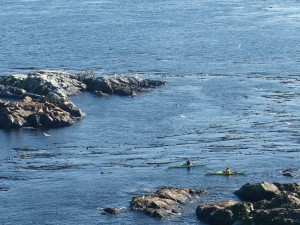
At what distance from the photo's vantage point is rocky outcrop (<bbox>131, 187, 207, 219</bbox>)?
363 ft

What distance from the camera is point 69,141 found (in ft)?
484

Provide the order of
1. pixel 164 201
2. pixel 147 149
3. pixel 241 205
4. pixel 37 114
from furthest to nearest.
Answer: pixel 37 114 < pixel 147 149 < pixel 164 201 < pixel 241 205

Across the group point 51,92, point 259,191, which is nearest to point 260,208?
point 259,191

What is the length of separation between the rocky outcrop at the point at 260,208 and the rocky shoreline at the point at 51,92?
53.5m

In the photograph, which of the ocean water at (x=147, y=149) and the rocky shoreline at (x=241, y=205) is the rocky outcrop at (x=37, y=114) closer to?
the ocean water at (x=147, y=149)

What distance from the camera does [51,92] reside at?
6688 inches

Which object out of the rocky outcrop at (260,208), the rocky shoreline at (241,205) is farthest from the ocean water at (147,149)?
the rocky outcrop at (260,208)

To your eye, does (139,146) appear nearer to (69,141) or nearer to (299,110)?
(69,141)

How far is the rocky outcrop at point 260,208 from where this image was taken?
10256 cm

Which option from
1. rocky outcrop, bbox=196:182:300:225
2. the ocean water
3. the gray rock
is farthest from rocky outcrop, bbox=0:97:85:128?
rocky outcrop, bbox=196:182:300:225

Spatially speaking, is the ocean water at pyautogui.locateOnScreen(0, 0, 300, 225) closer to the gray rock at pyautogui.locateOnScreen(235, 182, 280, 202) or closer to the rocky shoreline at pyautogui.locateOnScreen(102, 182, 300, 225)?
the rocky shoreline at pyautogui.locateOnScreen(102, 182, 300, 225)

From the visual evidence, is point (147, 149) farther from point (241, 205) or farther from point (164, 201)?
point (241, 205)

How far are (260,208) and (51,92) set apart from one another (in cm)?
7303

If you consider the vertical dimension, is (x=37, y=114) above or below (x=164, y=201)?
below
